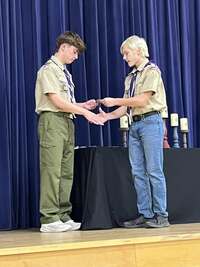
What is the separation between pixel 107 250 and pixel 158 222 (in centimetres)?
66

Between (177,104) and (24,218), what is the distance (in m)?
1.52

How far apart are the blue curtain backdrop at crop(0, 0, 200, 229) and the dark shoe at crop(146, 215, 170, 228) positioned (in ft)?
3.03

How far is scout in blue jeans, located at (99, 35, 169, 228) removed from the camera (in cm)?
299

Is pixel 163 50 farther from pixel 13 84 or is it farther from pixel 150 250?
pixel 150 250

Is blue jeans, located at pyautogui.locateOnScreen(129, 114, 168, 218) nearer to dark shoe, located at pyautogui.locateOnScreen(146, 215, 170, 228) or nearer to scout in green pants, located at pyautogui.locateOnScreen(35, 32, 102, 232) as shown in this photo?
dark shoe, located at pyautogui.locateOnScreen(146, 215, 170, 228)

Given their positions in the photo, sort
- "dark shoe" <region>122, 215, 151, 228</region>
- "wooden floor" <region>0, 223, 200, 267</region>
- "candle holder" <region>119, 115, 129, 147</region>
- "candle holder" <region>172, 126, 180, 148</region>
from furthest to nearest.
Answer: "candle holder" <region>172, 126, 180, 148</region>
"candle holder" <region>119, 115, 129, 147</region>
"dark shoe" <region>122, 215, 151, 228</region>
"wooden floor" <region>0, 223, 200, 267</region>

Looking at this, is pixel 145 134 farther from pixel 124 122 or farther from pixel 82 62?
pixel 82 62

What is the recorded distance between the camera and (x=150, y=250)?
2.51 metres

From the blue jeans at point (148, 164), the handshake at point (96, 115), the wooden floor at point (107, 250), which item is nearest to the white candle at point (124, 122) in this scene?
the handshake at point (96, 115)

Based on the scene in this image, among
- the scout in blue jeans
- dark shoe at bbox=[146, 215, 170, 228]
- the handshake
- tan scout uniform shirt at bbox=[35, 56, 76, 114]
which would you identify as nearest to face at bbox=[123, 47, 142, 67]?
the scout in blue jeans

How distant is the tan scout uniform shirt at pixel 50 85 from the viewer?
3.03 metres

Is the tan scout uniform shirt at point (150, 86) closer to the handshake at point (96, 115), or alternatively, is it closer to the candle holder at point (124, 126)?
the handshake at point (96, 115)

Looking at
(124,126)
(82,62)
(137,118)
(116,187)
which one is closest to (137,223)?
(116,187)

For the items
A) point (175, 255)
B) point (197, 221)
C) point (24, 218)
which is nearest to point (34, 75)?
point (24, 218)
